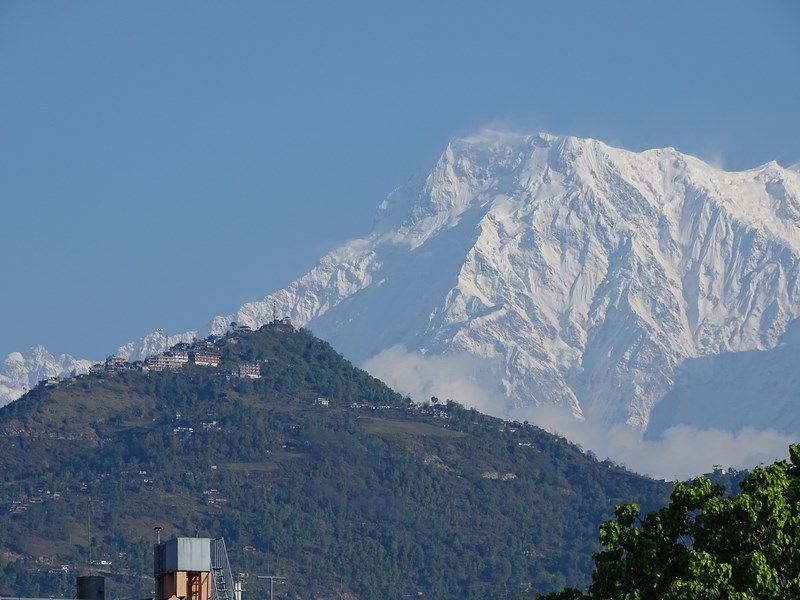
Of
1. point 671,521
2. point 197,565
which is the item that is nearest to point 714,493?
point 671,521

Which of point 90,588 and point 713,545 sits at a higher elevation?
point 90,588

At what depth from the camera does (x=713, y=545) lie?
54688 millimetres

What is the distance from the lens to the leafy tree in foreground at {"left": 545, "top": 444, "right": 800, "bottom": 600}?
51688mm

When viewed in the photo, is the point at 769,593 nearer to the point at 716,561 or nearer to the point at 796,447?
the point at 716,561

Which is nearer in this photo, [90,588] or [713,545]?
[713,545]

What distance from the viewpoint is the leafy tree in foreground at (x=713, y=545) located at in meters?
51.7

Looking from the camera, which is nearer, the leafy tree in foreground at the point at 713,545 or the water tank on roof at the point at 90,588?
the leafy tree in foreground at the point at 713,545

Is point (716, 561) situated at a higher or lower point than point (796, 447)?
lower

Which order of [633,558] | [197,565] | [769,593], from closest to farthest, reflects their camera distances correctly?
[769,593] → [633,558] → [197,565]

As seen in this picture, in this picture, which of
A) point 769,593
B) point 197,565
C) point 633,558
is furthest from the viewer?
point 197,565

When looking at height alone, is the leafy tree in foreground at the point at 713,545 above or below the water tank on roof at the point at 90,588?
below

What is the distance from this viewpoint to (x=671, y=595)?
5169 cm

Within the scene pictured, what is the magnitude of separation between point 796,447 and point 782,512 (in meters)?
4.88

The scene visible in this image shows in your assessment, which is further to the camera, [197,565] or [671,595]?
[197,565]
